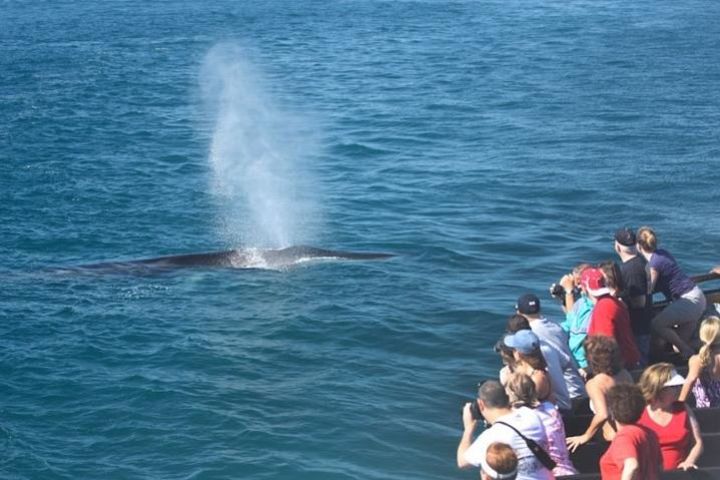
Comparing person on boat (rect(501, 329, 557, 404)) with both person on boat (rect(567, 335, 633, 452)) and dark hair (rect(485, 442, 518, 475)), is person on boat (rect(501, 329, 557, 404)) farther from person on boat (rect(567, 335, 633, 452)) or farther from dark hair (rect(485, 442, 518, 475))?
dark hair (rect(485, 442, 518, 475))

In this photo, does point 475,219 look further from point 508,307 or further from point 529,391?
point 529,391

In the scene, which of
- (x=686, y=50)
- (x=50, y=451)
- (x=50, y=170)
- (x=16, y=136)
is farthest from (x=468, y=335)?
(x=686, y=50)

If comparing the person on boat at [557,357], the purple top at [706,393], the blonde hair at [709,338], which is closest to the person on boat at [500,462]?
the person on boat at [557,357]

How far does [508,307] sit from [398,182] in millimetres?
12531

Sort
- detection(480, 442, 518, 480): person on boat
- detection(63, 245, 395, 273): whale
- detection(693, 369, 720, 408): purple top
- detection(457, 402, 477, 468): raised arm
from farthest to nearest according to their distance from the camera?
detection(63, 245, 395, 273): whale, detection(693, 369, 720, 408): purple top, detection(457, 402, 477, 468): raised arm, detection(480, 442, 518, 480): person on boat

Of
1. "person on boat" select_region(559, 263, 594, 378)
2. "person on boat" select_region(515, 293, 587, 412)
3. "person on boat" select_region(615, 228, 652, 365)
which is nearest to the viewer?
"person on boat" select_region(515, 293, 587, 412)

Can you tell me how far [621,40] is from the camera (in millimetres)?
58500

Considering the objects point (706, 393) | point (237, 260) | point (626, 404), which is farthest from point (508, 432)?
point (237, 260)

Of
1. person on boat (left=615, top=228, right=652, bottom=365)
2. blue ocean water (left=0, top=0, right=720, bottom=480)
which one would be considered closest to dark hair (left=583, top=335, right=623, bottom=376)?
person on boat (left=615, top=228, right=652, bottom=365)

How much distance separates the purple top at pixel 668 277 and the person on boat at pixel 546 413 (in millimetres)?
4758

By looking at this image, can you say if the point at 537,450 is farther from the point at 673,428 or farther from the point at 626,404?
the point at 673,428

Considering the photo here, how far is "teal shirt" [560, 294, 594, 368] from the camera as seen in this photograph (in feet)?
47.1

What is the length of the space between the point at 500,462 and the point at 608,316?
4146mm

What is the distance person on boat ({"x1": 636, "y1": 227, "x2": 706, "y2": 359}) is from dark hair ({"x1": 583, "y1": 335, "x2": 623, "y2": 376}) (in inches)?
142
